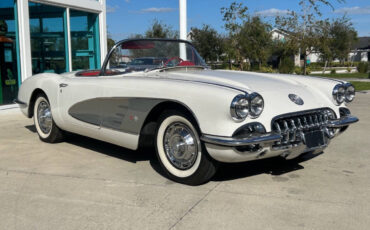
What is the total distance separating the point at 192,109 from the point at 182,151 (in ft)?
1.51

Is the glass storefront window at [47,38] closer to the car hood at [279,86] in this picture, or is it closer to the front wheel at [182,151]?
the car hood at [279,86]

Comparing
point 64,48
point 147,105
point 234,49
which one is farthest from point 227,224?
point 234,49

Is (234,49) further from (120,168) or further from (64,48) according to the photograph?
(120,168)

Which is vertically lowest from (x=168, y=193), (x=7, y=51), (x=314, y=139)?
(x=168, y=193)

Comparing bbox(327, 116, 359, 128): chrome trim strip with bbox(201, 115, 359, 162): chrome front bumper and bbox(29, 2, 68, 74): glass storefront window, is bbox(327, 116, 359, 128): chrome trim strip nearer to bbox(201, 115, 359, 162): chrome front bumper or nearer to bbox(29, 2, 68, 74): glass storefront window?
bbox(201, 115, 359, 162): chrome front bumper

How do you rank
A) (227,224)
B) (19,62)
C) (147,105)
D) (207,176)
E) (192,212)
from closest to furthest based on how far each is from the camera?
(227,224) < (192,212) < (207,176) < (147,105) < (19,62)

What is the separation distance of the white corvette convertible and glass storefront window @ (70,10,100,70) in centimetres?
601

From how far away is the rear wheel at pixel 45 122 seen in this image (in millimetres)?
5273

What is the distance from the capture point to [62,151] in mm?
4953

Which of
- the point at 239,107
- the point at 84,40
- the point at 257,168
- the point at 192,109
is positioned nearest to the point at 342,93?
the point at 257,168

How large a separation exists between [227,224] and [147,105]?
1434mm

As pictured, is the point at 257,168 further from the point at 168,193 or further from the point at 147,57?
the point at 147,57

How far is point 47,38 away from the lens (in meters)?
9.80

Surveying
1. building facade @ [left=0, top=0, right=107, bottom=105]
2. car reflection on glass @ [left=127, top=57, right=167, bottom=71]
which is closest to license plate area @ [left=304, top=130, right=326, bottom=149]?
car reflection on glass @ [left=127, top=57, right=167, bottom=71]
